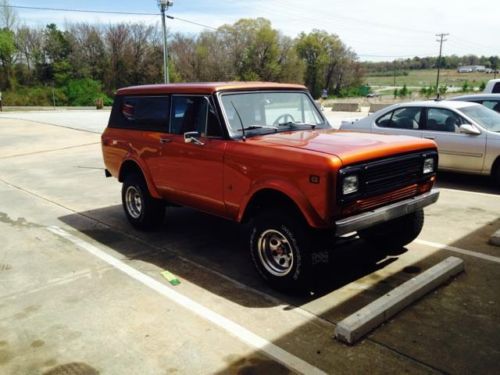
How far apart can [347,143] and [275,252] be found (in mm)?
1224

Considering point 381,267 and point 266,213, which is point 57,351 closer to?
point 266,213

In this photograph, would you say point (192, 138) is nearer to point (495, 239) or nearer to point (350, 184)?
point (350, 184)

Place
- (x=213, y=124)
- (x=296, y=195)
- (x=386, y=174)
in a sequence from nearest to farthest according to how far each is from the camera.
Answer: (x=296, y=195), (x=386, y=174), (x=213, y=124)

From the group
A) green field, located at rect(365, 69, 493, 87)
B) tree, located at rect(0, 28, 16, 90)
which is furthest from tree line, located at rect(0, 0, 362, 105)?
green field, located at rect(365, 69, 493, 87)

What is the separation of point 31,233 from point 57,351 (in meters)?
3.41

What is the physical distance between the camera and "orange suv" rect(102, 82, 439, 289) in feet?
13.0

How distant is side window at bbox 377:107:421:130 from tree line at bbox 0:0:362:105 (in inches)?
2430

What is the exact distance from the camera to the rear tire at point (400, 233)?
5062 mm

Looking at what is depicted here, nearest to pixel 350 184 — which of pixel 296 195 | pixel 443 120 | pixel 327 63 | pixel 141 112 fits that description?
pixel 296 195

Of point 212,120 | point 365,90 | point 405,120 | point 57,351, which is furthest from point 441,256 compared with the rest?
point 365,90

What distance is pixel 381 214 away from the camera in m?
4.14

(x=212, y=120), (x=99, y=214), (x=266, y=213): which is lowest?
(x=99, y=214)

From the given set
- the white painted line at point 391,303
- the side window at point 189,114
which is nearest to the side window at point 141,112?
the side window at point 189,114

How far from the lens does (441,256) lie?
5199 mm
